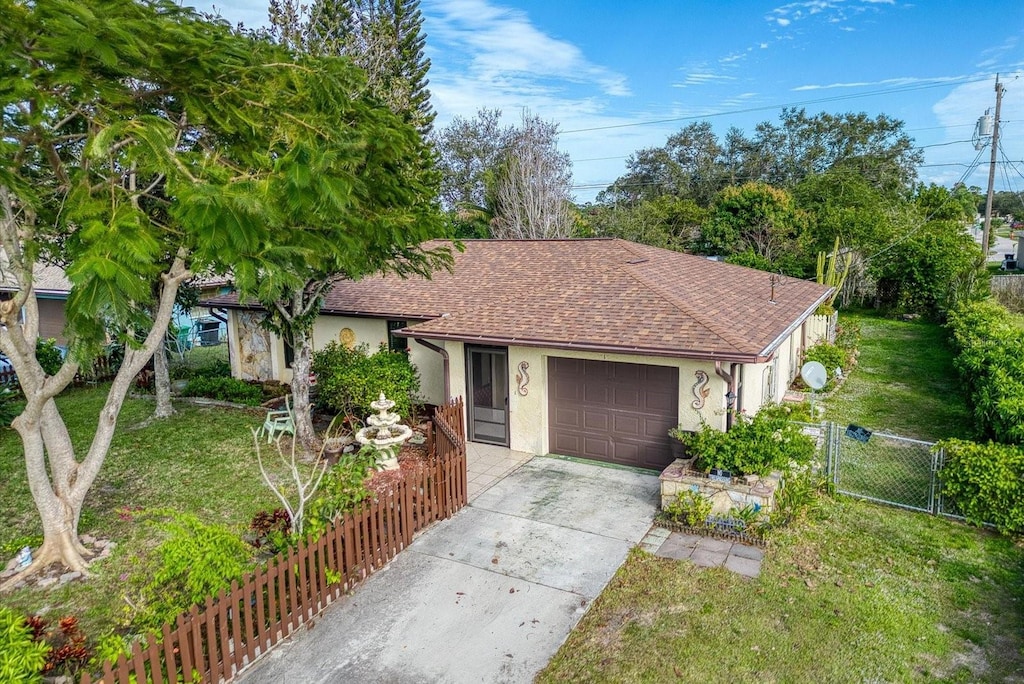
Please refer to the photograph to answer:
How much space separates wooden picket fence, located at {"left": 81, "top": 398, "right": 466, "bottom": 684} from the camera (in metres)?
5.26

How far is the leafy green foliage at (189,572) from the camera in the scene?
20.8 feet

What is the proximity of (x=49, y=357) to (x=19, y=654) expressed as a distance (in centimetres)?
1455

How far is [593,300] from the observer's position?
12.5 meters

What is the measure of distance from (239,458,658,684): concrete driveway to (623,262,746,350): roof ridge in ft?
8.68

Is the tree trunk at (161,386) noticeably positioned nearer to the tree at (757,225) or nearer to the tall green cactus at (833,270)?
the tall green cactus at (833,270)

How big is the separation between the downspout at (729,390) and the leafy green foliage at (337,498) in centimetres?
554

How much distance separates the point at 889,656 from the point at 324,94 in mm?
9035

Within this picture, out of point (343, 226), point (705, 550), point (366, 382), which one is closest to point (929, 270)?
point (705, 550)

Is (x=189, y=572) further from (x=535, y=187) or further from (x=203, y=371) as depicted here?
(x=535, y=187)

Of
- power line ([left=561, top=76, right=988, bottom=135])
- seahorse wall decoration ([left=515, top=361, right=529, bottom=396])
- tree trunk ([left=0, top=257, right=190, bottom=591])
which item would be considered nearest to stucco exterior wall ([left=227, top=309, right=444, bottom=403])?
seahorse wall decoration ([left=515, top=361, right=529, bottom=396])

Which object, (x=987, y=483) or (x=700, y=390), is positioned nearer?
(x=987, y=483)

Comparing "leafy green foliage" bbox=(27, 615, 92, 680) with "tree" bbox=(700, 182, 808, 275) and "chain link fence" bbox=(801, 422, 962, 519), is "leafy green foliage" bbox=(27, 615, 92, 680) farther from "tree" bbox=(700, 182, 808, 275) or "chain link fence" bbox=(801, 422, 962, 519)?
"tree" bbox=(700, 182, 808, 275)

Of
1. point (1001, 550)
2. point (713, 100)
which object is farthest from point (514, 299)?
point (713, 100)

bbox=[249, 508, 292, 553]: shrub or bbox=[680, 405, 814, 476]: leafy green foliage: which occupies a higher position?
bbox=[680, 405, 814, 476]: leafy green foliage
